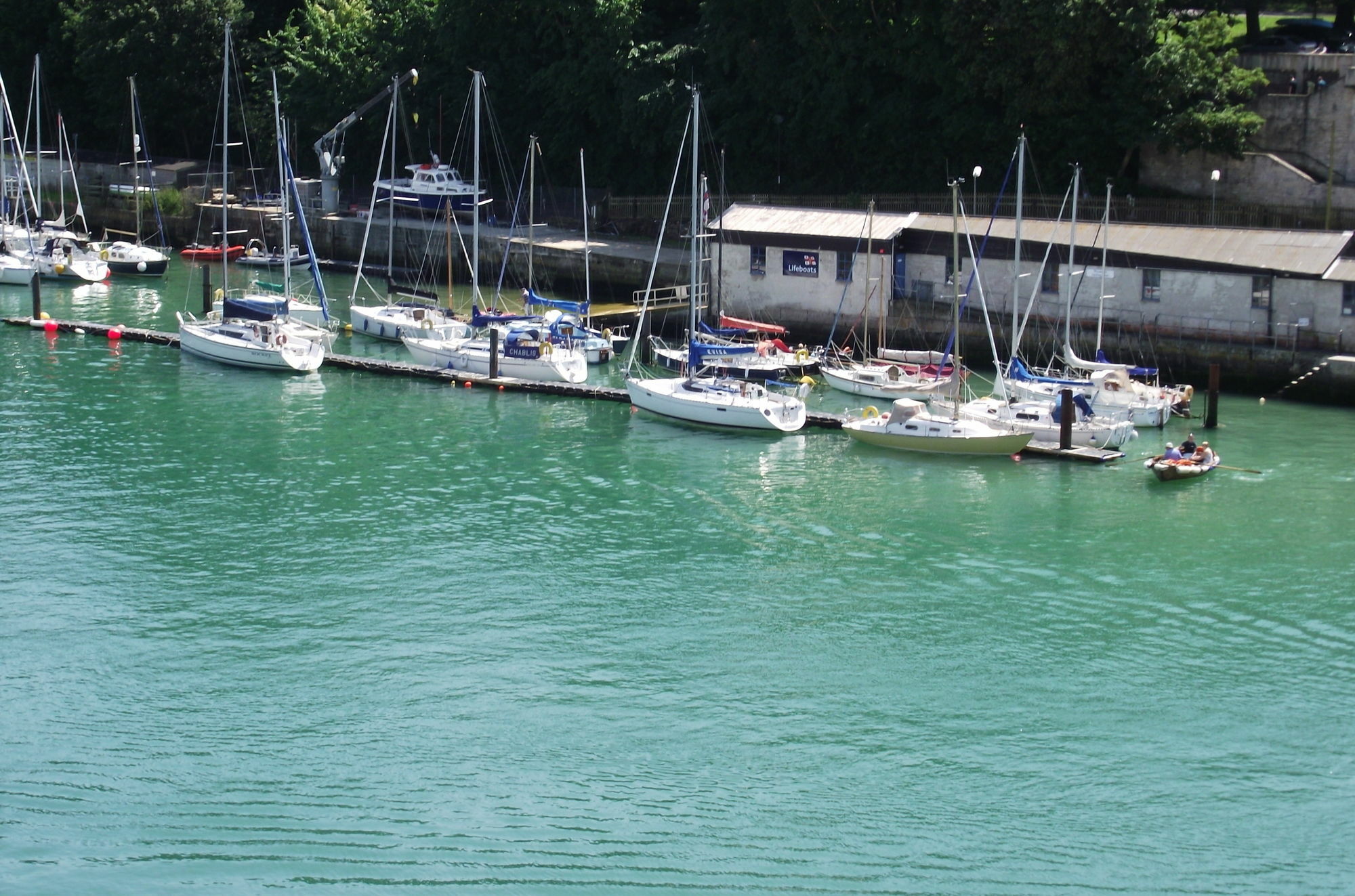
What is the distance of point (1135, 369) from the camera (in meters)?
48.3

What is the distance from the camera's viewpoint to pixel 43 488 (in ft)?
130

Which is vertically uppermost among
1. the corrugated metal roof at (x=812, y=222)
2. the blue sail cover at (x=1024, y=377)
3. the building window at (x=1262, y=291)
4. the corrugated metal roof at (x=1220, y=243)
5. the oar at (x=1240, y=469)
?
the corrugated metal roof at (x=812, y=222)

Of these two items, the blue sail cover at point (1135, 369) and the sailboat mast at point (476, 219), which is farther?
the sailboat mast at point (476, 219)

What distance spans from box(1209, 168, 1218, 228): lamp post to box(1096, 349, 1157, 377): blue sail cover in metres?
6.70

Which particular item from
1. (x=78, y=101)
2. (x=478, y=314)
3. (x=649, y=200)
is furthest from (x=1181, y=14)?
(x=78, y=101)

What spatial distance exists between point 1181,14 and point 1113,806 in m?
45.3

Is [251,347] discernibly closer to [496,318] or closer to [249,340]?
[249,340]

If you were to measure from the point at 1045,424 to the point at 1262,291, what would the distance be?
35.9 ft

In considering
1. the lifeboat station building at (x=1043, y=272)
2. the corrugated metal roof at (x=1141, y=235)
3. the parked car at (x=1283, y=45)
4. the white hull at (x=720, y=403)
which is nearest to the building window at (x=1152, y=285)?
the lifeboat station building at (x=1043, y=272)

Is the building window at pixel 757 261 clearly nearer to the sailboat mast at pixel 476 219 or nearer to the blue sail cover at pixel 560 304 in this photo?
the blue sail cover at pixel 560 304

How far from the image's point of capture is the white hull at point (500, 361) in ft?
172

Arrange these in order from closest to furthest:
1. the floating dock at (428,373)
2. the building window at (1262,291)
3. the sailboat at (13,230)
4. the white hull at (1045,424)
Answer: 1. the white hull at (1045,424)
2. the building window at (1262,291)
3. the floating dock at (428,373)
4. the sailboat at (13,230)

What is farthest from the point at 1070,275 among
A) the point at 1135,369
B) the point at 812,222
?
the point at 812,222

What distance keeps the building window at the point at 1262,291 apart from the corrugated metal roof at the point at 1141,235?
0.37m
